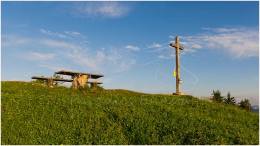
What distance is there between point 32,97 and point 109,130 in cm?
474

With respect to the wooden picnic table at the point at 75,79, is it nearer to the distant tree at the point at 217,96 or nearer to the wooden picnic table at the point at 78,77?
the wooden picnic table at the point at 78,77

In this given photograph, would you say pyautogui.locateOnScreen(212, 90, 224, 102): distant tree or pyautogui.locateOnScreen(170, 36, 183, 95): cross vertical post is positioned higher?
pyautogui.locateOnScreen(170, 36, 183, 95): cross vertical post

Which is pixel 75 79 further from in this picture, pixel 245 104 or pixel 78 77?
pixel 245 104

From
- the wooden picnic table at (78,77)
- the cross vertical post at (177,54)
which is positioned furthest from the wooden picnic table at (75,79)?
the cross vertical post at (177,54)

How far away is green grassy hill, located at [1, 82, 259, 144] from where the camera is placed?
13.5m

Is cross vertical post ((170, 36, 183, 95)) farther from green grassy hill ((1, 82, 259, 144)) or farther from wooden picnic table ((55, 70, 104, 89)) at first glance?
green grassy hill ((1, 82, 259, 144))

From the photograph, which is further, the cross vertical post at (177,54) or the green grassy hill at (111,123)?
the cross vertical post at (177,54)

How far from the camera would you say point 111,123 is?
14688 millimetres

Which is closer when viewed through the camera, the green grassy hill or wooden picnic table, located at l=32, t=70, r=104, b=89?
the green grassy hill

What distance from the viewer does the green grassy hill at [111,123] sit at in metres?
13.5

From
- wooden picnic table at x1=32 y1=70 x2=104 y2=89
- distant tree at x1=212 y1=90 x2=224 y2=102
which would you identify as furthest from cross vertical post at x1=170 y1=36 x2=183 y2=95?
wooden picnic table at x1=32 y1=70 x2=104 y2=89

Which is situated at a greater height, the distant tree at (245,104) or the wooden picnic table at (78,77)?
the wooden picnic table at (78,77)

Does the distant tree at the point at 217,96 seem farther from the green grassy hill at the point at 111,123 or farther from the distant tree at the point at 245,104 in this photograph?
the green grassy hill at the point at 111,123

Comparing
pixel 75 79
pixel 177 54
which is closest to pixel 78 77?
pixel 75 79
